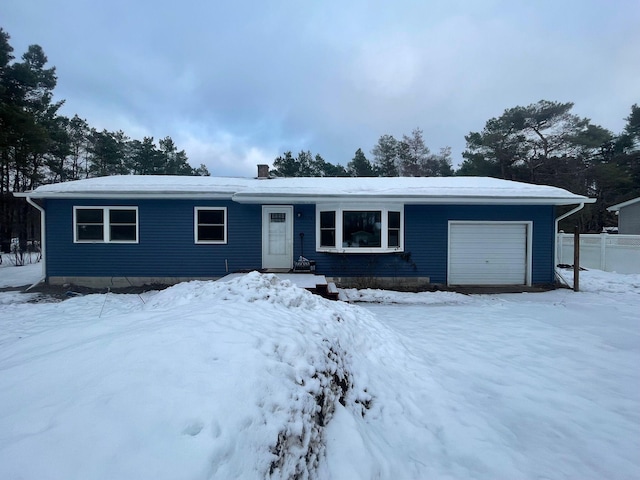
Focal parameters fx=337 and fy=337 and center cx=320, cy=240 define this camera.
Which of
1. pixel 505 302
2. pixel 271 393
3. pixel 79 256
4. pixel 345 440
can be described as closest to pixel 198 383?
pixel 271 393

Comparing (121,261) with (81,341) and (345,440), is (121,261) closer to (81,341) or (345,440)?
(81,341)

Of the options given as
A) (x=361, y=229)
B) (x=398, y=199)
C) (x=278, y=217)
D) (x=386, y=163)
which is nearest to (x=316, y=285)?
(x=361, y=229)

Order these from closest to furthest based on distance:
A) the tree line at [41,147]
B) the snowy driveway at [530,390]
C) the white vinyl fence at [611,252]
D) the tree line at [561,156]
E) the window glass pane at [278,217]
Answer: the snowy driveway at [530,390] → the window glass pane at [278,217] → the white vinyl fence at [611,252] → the tree line at [41,147] → the tree line at [561,156]

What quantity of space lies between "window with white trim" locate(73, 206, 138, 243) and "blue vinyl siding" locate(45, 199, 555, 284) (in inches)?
6.5

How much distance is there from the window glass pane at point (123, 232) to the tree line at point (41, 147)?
12156 millimetres

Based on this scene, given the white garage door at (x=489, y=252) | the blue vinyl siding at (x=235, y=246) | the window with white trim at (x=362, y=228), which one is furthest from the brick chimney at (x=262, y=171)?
the white garage door at (x=489, y=252)

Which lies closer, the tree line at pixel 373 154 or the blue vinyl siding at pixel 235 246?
the blue vinyl siding at pixel 235 246

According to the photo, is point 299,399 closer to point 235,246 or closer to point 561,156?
point 235,246

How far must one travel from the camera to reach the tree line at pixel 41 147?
19.5 meters

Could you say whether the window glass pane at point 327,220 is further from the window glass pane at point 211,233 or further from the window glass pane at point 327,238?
the window glass pane at point 211,233

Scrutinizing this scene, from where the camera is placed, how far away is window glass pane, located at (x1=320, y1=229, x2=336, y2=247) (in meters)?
10.5

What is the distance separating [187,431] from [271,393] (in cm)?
63

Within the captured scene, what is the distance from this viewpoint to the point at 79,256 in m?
10.3

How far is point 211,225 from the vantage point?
34.4ft
